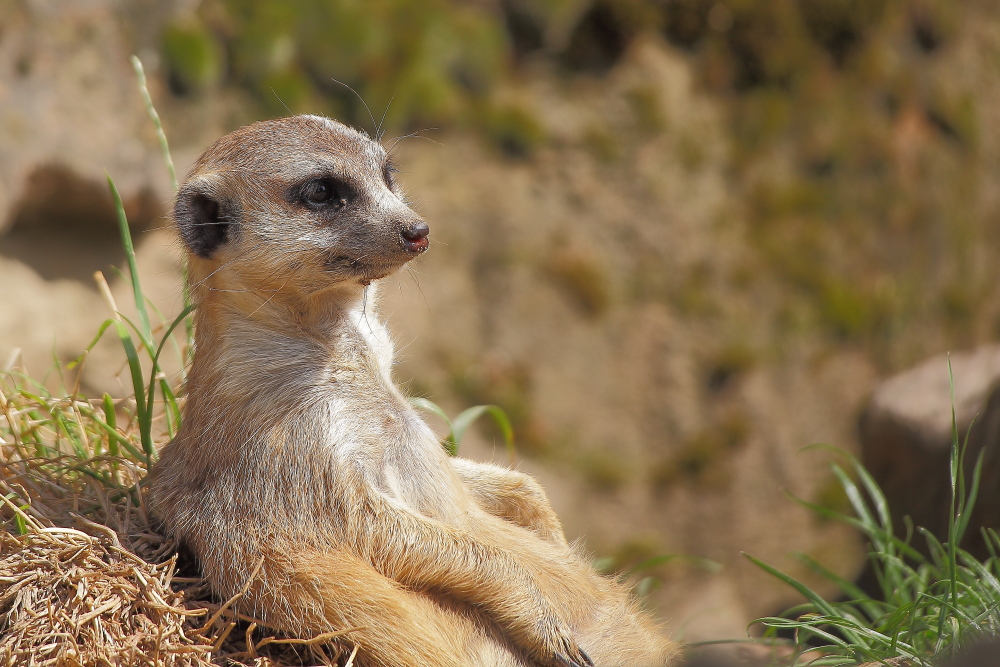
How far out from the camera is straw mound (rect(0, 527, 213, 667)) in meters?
2.07

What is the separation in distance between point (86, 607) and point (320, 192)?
47.7 inches

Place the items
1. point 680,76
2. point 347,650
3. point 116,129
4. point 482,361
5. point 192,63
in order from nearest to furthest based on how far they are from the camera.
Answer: point 347,650, point 116,129, point 192,63, point 482,361, point 680,76

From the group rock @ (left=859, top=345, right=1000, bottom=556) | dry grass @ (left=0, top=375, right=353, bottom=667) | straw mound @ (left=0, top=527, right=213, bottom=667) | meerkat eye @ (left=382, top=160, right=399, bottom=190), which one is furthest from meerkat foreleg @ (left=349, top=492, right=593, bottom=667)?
rock @ (left=859, top=345, right=1000, bottom=556)

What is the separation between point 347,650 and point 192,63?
16.7ft

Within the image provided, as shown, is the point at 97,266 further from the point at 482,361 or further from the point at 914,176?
the point at 914,176

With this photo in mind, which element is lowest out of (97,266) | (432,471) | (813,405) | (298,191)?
(813,405)

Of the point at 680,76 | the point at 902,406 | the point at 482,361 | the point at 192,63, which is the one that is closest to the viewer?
the point at 902,406

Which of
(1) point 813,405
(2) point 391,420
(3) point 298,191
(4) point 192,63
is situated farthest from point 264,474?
(1) point 813,405

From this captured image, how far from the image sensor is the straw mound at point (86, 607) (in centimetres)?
207

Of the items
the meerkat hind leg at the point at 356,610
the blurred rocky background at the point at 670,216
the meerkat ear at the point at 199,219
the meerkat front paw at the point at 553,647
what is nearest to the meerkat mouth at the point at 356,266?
the meerkat ear at the point at 199,219

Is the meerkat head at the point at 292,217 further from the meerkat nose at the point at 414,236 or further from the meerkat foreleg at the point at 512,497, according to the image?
the meerkat foreleg at the point at 512,497

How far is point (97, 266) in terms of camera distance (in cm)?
584

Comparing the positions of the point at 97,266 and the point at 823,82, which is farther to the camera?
the point at 823,82

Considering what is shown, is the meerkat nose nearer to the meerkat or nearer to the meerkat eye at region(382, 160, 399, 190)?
the meerkat
